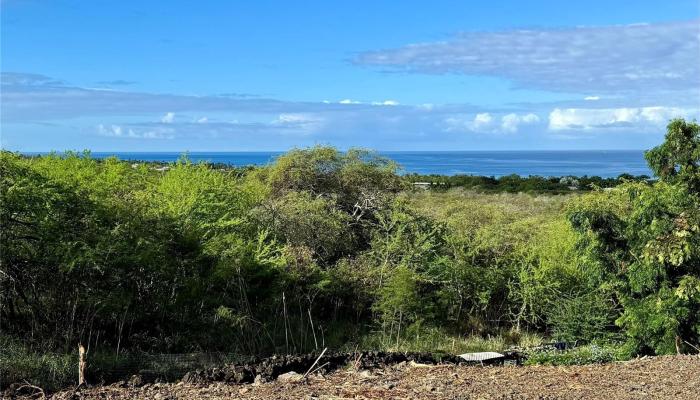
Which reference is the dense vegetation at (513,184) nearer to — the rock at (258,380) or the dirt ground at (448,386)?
the dirt ground at (448,386)

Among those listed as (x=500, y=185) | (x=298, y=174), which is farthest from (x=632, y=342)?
A: (x=500, y=185)

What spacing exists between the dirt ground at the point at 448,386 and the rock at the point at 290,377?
0.4 inches

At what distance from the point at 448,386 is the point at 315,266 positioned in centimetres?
810

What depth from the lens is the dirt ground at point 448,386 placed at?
20.1 ft

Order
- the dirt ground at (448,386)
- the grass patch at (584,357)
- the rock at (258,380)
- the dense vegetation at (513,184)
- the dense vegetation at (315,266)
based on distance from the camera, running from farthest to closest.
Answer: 1. the dense vegetation at (513,184)
2. the dense vegetation at (315,266)
3. the grass patch at (584,357)
4. the rock at (258,380)
5. the dirt ground at (448,386)

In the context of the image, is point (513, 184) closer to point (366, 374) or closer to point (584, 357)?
point (584, 357)

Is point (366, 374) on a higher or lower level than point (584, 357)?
Result: higher

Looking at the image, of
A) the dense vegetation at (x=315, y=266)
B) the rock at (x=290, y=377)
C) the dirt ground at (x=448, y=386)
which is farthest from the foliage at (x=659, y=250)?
the rock at (x=290, y=377)

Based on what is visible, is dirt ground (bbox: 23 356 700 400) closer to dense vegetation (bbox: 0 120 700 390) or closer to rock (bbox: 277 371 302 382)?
rock (bbox: 277 371 302 382)

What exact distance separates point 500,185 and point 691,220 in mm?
40039

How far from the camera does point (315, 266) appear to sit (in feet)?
47.0

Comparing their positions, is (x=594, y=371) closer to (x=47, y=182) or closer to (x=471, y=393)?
(x=471, y=393)

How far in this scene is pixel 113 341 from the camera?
11406 mm

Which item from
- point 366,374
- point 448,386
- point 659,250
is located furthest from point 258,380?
point 659,250
